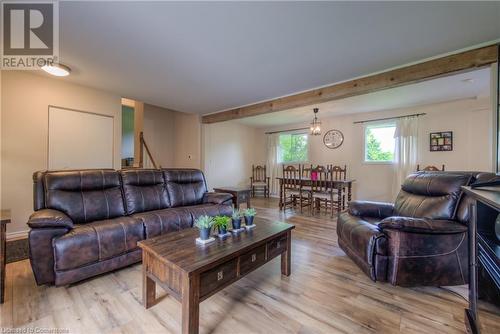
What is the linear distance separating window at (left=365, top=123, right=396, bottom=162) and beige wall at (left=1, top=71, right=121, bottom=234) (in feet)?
19.8

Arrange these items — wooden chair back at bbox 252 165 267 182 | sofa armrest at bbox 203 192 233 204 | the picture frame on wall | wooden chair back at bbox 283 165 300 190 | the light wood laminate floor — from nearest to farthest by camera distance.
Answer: the light wood laminate floor
sofa armrest at bbox 203 192 233 204
the picture frame on wall
wooden chair back at bbox 283 165 300 190
wooden chair back at bbox 252 165 267 182

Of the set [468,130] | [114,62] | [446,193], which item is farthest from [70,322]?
[468,130]

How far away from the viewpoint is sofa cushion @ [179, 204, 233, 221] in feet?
8.88

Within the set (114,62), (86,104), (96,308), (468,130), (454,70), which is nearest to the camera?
(96,308)

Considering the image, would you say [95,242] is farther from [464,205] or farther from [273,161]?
[273,161]

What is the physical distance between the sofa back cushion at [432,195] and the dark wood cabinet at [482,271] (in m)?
0.61

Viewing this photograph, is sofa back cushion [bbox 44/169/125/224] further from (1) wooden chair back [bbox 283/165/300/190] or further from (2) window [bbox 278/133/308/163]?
(2) window [bbox 278/133/308/163]

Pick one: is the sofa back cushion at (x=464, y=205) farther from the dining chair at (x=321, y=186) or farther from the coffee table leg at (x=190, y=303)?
the dining chair at (x=321, y=186)

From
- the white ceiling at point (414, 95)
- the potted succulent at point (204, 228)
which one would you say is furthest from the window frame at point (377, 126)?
the potted succulent at point (204, 228)

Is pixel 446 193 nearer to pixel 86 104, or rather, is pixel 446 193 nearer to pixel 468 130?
pixel 468 130

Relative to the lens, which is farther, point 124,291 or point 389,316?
point 124,291

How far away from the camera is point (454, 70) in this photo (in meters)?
2.35

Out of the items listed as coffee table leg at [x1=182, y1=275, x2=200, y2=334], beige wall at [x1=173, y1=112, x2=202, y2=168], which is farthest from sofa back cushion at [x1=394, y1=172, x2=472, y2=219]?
beige wall at [x1=173, y1=112, x2=202, y2=168]

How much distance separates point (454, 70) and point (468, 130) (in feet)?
7.99
